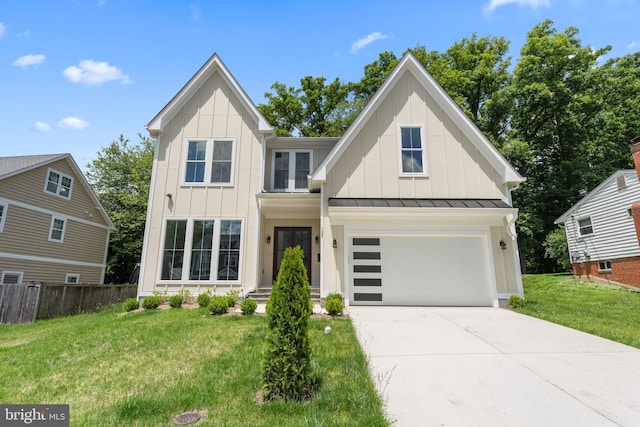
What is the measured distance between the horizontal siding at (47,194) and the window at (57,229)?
0.49m

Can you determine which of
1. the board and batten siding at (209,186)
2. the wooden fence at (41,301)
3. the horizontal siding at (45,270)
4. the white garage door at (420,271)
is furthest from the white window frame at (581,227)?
the horizontal siding at (45,270)

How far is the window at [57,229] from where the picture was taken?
646 inches

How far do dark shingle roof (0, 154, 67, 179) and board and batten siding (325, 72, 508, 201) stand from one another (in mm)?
15568

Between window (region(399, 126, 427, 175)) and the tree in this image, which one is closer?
window (region(399, 126, 427, 175))

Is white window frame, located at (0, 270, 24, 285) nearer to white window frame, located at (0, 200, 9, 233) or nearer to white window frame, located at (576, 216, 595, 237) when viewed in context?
white window frame, located at (0, 200, 9, 233)

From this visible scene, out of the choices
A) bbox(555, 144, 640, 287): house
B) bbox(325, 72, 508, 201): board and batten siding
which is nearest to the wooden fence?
bbox(325, 72, 508, 201): board and batten siding

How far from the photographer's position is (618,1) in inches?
394

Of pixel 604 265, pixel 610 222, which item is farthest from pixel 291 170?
pixel 604 265

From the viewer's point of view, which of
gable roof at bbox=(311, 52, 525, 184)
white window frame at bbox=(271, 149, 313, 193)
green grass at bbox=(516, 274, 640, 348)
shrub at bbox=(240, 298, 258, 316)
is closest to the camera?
green grass at bbox=(516, 274, 640, 348)

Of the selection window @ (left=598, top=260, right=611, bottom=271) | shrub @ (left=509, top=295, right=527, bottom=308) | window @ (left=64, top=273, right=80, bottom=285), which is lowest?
shrub @ (left=509, top=295, right=527, bottom=308)

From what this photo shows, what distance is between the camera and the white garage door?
9.42 meters

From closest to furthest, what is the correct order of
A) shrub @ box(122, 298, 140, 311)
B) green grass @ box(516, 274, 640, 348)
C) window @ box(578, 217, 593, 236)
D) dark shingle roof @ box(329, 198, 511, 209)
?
green grass @ box(516, 274, 640, 348) → dark shingle roof @ box(329, 198, 511, 209) → shrub @ box(122, 298, 140, 311) → window @ box(578, 217, 593, 236)

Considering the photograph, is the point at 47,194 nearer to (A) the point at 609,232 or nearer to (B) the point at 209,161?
(B) the point at 209,161

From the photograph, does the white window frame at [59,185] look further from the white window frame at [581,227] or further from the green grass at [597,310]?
the white window frame at [581,227]
